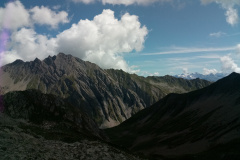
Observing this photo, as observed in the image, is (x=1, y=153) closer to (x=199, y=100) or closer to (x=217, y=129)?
(x=217, y=129)

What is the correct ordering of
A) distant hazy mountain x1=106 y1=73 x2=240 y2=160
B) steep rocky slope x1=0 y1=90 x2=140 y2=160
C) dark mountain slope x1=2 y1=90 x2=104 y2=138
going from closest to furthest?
1. steep rocky slope x1=0 y1=90 x2=140 y2=160
2. distant hazy mountain x1=106 y1=73 x2=240 y2=160
3. dark mountain slope x1=2 y1=90 x2=104 y2=138

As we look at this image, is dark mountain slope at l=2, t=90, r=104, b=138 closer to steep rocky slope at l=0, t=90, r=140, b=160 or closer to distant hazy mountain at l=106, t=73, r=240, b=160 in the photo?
steep rocky slope at l=0, t=90, r=140, b=160

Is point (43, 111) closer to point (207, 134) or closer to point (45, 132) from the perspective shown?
point (45, 132)

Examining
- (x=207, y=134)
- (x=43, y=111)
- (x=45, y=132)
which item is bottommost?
(x=207, y=134)

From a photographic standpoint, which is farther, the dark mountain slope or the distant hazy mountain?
the dark mountain slope

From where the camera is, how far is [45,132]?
56.8m

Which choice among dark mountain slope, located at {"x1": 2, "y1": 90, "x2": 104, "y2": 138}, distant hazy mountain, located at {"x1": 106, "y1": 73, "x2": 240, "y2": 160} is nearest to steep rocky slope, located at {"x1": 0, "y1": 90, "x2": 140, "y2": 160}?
dark mountain slope, located at {"x1": 2, "y1": 90, "x2": 104, "y2": 138}

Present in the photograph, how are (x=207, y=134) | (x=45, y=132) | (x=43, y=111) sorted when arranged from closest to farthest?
(x=45, y=132) → (x=43, y=111) → (x=207, y=134)

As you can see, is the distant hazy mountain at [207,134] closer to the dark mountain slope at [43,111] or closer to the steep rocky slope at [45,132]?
the steep rocky slope at [45,132]

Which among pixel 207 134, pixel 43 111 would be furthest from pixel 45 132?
pixel 207 134

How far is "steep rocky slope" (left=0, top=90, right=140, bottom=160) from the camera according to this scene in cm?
3528

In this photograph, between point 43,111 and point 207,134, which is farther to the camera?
point 207,134

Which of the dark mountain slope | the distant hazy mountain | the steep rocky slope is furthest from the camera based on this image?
the dark mountain slope

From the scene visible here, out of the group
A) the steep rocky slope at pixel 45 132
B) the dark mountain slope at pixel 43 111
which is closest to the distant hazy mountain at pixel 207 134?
the steep rocky slope at pixel 45 132
